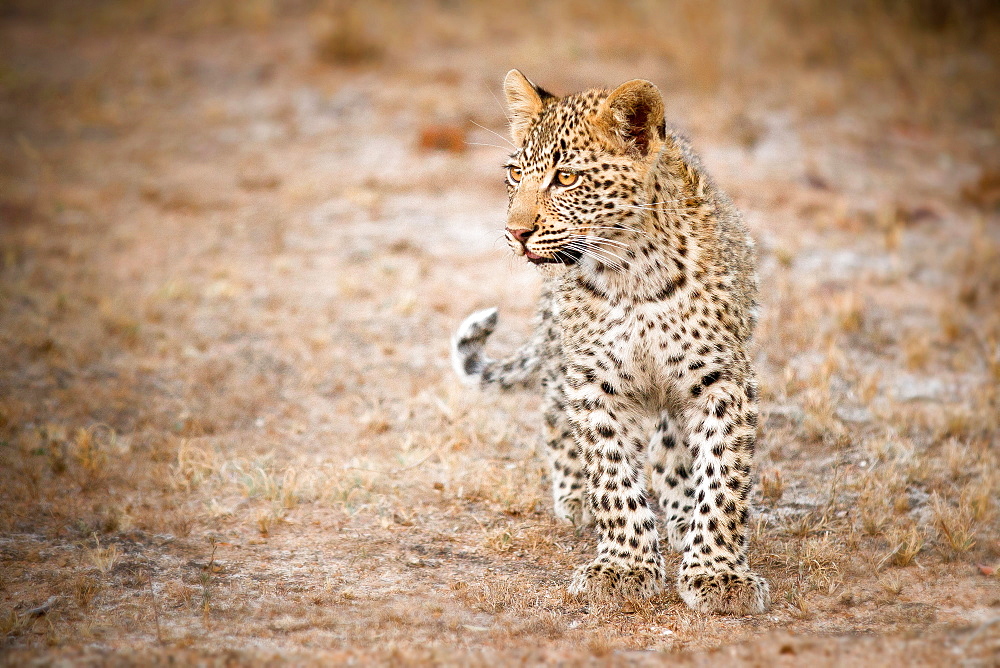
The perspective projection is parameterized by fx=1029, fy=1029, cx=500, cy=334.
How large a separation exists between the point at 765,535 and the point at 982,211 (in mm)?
7327

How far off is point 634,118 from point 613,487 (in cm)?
186

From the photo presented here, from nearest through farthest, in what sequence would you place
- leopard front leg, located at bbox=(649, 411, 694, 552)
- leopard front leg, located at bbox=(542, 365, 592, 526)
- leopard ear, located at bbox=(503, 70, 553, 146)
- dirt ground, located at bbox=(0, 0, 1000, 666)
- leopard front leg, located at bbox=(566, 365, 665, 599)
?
dirt ground, located at bbox=(0, 0, 1000, 666)
leopard front leg, located at bbox=(566, 365, 665, 599)
leopard ear, located at bbox=(503, 70, 553, 146)
leopard front leg, located at bbox=(649, 411, 694, 552)
leopard front leg, located at bbox=(542, 365, 592, 526)

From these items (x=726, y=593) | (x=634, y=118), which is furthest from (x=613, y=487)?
(x=634, y=118)

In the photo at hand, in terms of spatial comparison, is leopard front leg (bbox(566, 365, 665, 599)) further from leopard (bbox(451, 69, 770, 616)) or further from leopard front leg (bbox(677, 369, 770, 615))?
leopard front leg (bbox(677, 369, 770, 615))

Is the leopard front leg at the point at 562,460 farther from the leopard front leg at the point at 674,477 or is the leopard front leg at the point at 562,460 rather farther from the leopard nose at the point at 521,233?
the leopard nose at the point at 521,233

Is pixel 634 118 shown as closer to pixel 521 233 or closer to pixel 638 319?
pixel 521 233

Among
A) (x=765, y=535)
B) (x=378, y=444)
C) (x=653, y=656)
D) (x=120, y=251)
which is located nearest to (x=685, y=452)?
(x=765, y=535)

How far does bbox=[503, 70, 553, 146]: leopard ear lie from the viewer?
546cm

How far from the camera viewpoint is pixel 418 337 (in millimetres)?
8992

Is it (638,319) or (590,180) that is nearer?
(590,180)

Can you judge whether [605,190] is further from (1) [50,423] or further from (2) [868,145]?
(2) [868,145]

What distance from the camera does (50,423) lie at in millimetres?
7203

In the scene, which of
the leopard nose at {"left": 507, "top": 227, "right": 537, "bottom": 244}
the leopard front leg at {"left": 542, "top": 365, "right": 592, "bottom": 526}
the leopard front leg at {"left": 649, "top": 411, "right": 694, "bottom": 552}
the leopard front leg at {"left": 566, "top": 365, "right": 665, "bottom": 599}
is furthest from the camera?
the leopard front leg at {"left": 542, "top": 365, "right": 592, "bottom": 526}

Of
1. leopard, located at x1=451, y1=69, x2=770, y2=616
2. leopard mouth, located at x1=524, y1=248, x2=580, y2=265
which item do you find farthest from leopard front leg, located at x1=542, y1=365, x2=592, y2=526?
leopard mouth, located at x1=524, y1=248, x2=580, y2=265
